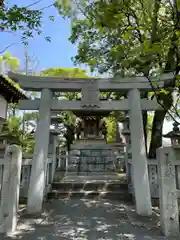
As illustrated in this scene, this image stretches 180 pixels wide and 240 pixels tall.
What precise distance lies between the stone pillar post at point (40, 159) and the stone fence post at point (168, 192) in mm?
2720

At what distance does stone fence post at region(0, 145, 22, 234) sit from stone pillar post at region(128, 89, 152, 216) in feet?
8.82

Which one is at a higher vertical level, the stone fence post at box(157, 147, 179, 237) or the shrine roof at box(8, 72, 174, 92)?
the shrine roof at box(8, 72, 174, 92)

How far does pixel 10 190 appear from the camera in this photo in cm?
352

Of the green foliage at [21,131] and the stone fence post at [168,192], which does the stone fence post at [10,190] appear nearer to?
the stone fence post at [168,192]

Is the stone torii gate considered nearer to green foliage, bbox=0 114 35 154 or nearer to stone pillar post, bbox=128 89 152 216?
stone pillar post, bbox=128 89 152 216

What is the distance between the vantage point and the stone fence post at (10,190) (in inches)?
135

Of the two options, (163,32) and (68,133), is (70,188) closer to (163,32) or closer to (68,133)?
(163,32)

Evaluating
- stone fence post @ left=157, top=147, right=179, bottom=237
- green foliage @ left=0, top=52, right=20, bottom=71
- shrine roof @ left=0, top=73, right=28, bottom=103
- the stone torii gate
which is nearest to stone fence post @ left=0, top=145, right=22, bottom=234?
the stone torii gate

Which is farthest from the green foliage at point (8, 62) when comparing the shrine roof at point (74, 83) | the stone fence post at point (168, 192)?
the stone fence post at point (168, 192)

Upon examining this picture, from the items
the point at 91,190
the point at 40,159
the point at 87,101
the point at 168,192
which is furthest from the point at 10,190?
the point at 91,190

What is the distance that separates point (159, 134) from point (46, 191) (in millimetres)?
3935

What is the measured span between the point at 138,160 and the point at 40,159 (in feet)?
7.96

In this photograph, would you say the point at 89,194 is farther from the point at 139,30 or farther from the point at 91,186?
the point at 139,30

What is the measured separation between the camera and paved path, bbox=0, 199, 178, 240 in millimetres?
3330
